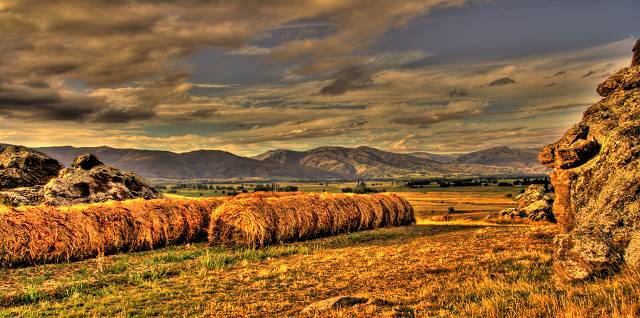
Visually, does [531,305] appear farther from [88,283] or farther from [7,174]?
[7,174]

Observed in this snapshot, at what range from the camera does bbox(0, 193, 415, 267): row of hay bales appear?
55.5 feet

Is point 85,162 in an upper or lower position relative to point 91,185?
upper

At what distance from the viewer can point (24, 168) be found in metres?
30.4

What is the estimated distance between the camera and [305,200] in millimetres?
26344

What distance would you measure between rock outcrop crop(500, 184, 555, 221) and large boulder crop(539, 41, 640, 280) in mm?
25466

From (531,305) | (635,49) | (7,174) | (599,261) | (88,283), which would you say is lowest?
(88,283)

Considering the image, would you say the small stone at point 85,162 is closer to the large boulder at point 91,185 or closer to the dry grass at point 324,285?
the large boulder at point 91,185

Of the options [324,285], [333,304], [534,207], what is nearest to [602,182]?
[324,285]

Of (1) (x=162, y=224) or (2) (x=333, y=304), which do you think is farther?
(1) (x=162, y=224)

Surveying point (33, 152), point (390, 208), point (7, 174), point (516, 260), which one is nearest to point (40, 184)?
point (7, 174)

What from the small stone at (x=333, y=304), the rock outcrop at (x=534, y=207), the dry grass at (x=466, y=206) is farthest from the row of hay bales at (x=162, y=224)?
the rock outcrop at (x=534, y=207)

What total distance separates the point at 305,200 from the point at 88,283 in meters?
14.4

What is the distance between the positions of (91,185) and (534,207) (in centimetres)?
3612

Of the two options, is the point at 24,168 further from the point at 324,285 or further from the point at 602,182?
the point at 602,182
